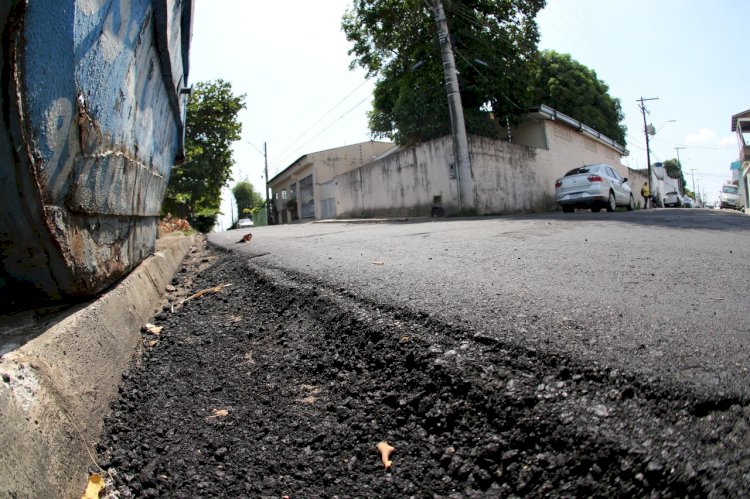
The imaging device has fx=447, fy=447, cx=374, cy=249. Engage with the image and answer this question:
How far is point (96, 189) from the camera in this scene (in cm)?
182

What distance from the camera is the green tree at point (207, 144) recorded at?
21.8 m

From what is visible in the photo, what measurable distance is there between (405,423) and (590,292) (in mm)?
1454

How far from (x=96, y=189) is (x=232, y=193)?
63.6 m

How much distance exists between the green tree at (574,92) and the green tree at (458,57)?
190 inches

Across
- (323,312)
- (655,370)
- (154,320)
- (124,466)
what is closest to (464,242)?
(323,312)

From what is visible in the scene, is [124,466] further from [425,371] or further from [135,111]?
[135,111]

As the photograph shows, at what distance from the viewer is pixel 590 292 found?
94.2 inches

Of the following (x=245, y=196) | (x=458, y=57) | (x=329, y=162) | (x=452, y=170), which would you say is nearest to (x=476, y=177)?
(x=452, y=170)

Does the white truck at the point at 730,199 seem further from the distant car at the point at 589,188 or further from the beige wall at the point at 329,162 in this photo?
the distant car at the point at 589,188

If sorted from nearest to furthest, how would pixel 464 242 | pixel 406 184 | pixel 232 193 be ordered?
pixel 464 242, pixel 406 184, pixel 232 193

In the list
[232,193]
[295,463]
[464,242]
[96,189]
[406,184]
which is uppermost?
[232,193]

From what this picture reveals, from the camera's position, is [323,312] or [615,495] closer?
[615,495]

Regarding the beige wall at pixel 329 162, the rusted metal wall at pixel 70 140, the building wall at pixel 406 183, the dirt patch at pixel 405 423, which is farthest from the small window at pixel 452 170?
the beige wall at pixel 329 162

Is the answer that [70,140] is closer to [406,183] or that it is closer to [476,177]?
[476,177]
